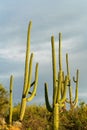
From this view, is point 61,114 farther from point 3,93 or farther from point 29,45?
point 3,93

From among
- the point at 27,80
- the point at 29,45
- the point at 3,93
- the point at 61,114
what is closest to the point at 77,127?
the point at 61,114

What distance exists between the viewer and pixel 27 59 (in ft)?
68.8

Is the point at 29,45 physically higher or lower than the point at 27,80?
higher

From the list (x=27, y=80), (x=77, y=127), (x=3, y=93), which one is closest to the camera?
(x=77, y=127)

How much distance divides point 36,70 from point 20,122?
8.90 ft

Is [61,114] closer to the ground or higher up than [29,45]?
closer to the ground

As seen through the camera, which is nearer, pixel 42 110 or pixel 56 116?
pixel 56 116

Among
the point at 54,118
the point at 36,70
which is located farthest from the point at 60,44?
the point at 54,118

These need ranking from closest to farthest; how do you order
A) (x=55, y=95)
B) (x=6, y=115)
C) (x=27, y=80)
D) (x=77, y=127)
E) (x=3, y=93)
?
(x=55, y=95)
(x=77, y=127)
(x=27, y=80)
(x=6, y=115)
(x=3, y=93)

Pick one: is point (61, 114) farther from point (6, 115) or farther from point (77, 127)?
point (6, 115)

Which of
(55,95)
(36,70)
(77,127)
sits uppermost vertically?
(36,70)

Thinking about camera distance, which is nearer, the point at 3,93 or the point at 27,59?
the point at 27,59

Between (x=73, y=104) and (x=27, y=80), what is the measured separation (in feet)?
13.4

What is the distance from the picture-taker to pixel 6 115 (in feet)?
77.9
